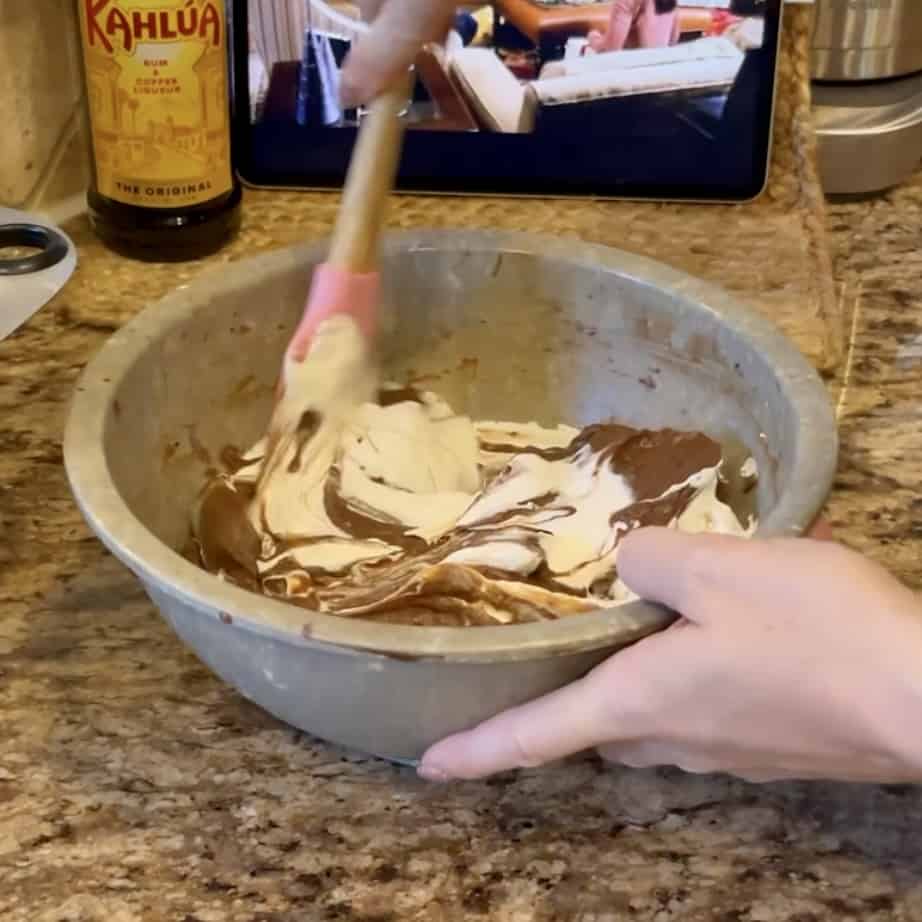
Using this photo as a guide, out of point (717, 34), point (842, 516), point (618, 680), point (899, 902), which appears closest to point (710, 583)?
point (618, 680)

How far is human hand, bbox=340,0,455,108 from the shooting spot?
2.34 feet

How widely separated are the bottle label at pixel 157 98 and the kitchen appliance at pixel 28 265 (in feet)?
0.19

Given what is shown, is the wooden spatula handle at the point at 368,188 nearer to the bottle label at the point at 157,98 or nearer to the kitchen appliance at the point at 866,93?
the bottle label at the point at 157,98

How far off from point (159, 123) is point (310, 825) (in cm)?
49

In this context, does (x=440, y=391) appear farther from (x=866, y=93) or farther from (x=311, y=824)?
(x=866, y=93)

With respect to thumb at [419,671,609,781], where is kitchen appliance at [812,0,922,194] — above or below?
above

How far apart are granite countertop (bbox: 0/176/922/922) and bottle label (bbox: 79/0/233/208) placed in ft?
1.05

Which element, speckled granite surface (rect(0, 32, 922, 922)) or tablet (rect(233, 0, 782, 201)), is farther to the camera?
tablet (rect(233, 0, 782, 201))

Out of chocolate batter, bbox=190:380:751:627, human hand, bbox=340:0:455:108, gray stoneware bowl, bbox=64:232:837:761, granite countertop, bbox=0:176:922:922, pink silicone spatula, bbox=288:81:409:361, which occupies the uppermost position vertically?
human hand, bbox=340:0:455:108

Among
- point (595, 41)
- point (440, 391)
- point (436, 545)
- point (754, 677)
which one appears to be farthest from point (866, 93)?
point (754, 677)

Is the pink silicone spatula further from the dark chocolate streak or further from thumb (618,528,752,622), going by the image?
thumb (618,528,752,622)

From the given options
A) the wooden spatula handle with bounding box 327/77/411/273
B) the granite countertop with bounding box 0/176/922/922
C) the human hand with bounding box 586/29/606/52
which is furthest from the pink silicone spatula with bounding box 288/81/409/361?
the human hand with bounding box 586/29/606/52

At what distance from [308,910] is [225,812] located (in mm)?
63

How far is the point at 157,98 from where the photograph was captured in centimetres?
86
